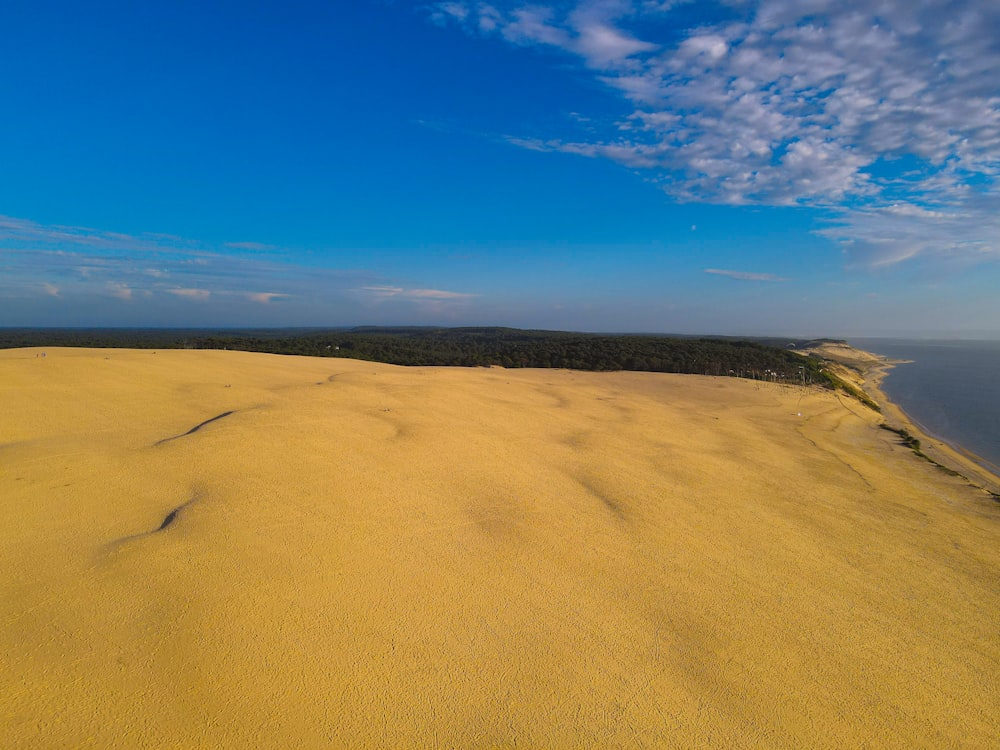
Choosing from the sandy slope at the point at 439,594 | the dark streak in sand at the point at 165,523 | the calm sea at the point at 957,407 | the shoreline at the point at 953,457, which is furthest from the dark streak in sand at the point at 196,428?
the calm sea at the point at 957,407

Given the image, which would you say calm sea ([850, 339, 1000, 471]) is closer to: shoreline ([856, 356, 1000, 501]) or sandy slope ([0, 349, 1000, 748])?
shoreline ([856, 356, 1000, 501])

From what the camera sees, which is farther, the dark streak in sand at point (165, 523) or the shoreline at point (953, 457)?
the shoreline at point (953, 457)

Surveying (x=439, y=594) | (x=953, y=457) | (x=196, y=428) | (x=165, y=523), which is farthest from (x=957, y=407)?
(x=165, y=523)

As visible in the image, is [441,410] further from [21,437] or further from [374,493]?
[21,437]

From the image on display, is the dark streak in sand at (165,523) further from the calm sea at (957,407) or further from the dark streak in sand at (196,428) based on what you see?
the calm sea at (957,407)

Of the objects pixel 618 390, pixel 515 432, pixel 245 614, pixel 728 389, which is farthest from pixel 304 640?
pixel 728 389

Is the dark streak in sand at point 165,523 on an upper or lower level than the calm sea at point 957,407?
upper

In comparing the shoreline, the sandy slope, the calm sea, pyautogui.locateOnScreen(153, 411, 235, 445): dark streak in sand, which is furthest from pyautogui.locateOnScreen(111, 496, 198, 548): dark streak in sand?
the calm sea

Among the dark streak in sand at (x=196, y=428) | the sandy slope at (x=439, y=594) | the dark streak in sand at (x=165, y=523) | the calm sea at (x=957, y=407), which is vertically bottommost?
the calm sea at (x=957, y=407)

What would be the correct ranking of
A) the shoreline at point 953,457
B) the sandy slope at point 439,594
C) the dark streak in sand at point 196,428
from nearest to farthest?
the sandy slope at point 439,594, the dark streak in sand at point 196,428, the shoreline at point 953,457
